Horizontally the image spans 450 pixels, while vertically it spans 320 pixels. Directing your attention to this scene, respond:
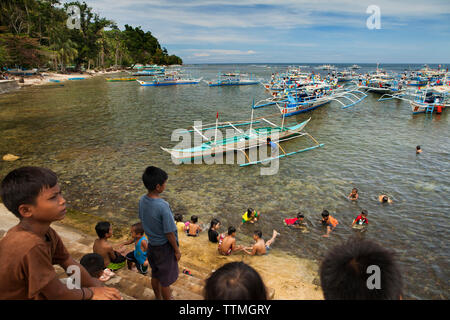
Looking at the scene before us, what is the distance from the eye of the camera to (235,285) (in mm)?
1657

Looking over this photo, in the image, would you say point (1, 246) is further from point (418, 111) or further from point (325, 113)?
point (418, 111)

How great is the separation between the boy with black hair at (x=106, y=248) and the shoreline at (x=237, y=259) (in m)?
1.18

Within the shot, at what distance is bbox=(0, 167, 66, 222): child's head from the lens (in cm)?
202

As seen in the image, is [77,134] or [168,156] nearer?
[168,156]

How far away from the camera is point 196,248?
307 inches

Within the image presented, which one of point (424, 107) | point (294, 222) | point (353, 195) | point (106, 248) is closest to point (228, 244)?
point (294, 222)

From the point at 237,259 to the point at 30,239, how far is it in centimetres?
618

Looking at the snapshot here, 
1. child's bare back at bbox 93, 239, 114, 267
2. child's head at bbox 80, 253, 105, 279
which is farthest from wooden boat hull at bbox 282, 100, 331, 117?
child's head at bbox 80, 253, 105, 279

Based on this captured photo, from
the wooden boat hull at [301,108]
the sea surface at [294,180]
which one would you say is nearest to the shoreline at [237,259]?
the sea surface at [294,180]

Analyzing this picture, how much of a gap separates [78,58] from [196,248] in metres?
99.4

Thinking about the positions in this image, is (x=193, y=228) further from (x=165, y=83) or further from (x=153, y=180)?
(x=165, y=83)

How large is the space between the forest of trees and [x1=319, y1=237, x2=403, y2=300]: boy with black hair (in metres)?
63.5

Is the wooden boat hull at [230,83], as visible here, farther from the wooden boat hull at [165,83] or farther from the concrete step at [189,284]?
the concrete step at [189,284]
